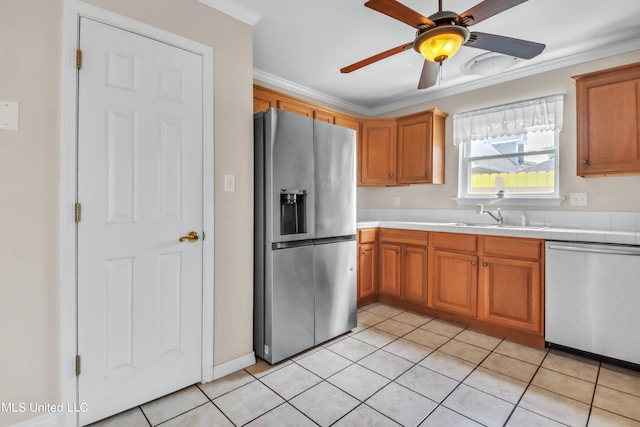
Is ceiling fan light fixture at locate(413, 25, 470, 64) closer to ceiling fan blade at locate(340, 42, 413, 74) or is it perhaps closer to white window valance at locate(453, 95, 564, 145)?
ceiling fan blade at locate(340, 42, 413, 74)

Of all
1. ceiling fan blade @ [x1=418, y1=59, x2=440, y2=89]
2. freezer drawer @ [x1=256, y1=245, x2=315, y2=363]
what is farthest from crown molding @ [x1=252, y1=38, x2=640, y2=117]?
freezer drawer @ [x1=256, y1=245, x2=315, y2=363]

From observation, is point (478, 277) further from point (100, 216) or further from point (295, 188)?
point (100, 216)

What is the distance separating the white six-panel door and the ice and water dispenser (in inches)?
24.4

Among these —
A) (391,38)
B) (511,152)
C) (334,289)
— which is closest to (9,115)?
(334,289)

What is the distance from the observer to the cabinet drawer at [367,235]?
11.2 feet

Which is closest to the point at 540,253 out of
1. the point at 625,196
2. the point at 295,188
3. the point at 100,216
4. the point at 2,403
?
the point at 625,196

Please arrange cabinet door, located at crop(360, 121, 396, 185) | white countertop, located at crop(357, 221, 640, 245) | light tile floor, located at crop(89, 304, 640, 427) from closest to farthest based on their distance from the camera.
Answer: light tile floor, located at crop(89, 304, 640, 427)
white countertop, located at crop(357, 221, 640, 245)
cabinet door, located at crop(360, 121, 396, 185)

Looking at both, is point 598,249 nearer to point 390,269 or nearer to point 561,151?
point 561,151

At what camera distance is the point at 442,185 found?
3760mm

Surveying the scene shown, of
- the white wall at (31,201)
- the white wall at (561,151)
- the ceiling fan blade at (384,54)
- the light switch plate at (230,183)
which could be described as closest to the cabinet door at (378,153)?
the white wall at (561,151)

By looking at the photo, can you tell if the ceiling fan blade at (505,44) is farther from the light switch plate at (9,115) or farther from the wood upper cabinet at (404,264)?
the light switch plate at (9,115)

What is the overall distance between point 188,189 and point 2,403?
1.30 metres

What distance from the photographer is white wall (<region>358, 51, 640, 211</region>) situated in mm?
2641

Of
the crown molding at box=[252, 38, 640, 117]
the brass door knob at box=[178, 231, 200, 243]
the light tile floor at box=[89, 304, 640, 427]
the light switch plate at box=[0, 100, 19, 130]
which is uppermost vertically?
the crown molding at box=[252, 38, 640, 117]
